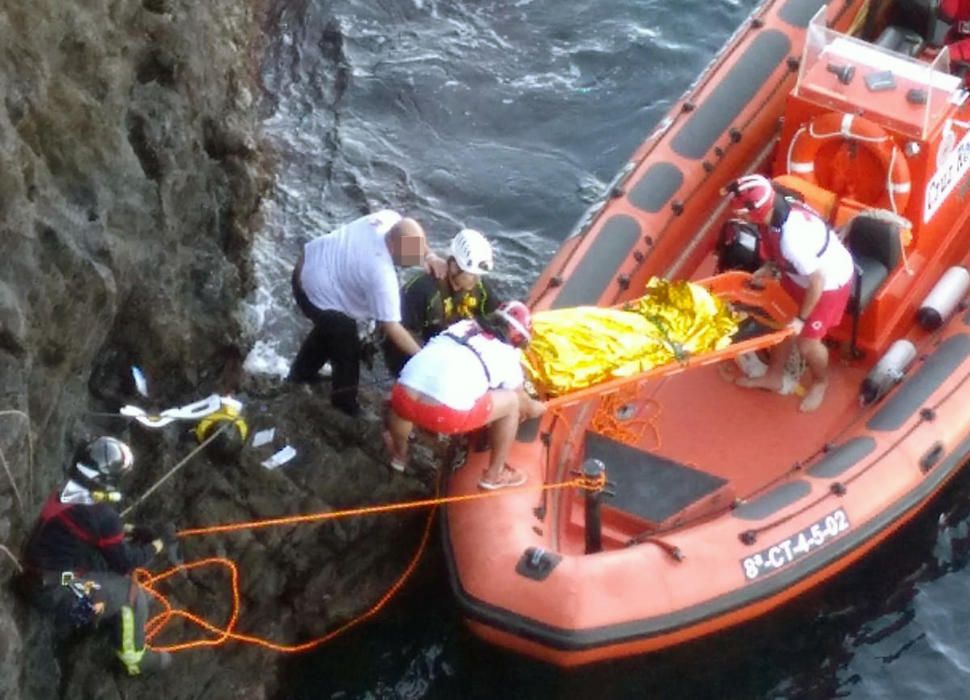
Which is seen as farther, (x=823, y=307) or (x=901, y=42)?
(x=901, y=42)

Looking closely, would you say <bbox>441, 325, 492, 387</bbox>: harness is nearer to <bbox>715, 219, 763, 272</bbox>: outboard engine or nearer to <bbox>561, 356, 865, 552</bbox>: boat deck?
<bbox>561, 356, 865, 552</bbox>: boat deck

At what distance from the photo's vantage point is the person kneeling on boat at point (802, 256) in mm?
7281

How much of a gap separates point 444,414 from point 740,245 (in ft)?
6.68

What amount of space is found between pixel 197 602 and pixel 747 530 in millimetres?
2483

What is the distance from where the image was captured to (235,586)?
6965 millimetres

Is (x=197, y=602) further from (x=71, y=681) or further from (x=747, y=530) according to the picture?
(x=747, y=530)

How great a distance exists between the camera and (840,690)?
7.47 metres

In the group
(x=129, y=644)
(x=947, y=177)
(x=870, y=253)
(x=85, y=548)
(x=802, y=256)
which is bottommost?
(x=129, y=644)

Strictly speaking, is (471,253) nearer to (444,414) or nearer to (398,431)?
(444,414)

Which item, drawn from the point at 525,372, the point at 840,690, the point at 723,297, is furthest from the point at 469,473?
the point at 840,690

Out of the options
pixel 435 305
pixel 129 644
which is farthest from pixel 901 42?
pixel 129 644

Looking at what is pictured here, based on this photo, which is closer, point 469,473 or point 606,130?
point 469,473

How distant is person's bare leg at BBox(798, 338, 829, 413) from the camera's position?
768 cm

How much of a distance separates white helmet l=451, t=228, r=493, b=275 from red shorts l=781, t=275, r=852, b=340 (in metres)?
1.60
